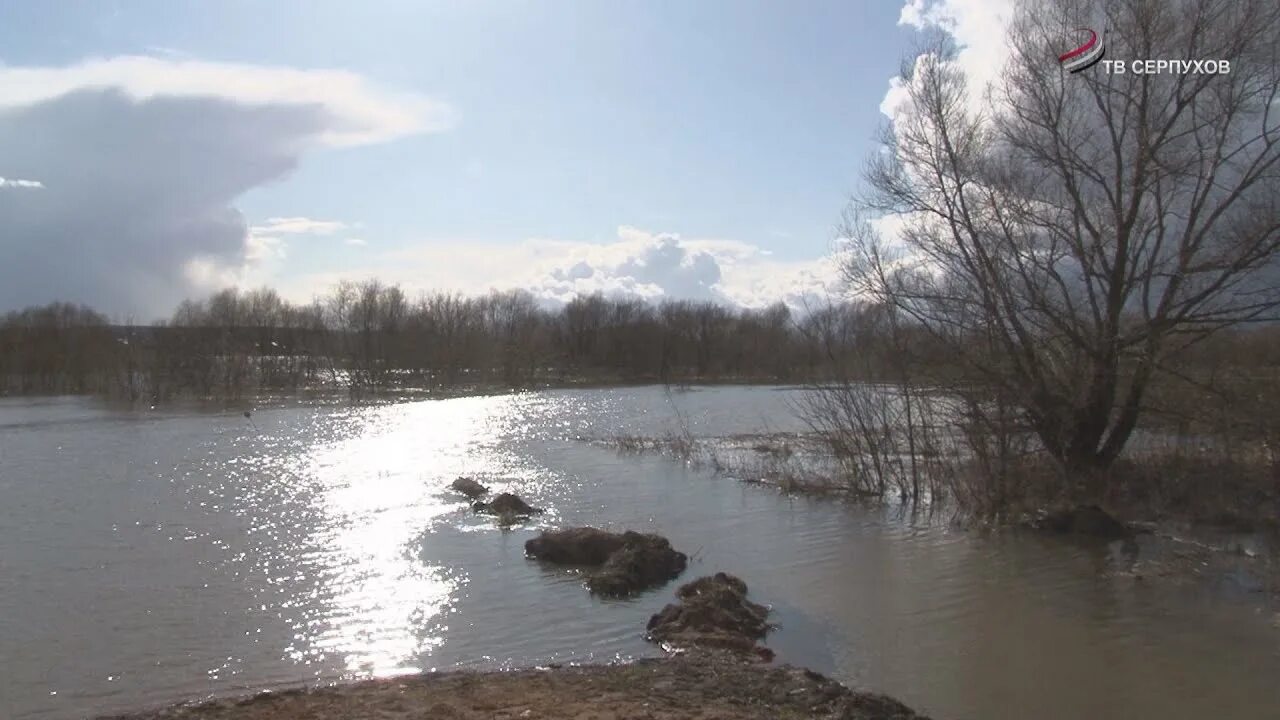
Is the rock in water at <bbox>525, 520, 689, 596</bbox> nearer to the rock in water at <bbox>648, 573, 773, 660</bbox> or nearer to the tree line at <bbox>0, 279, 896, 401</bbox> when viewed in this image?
the rock in water at <bbox>648, 573, 773, 660</bbox>

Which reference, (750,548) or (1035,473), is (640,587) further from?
(1035,473)

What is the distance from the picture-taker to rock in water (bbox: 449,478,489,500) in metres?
18.1

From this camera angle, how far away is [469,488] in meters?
18.5

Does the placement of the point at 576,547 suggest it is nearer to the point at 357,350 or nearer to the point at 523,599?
the point at 523,599

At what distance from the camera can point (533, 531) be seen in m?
14.5

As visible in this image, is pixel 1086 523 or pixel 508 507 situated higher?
pixel 1086 523

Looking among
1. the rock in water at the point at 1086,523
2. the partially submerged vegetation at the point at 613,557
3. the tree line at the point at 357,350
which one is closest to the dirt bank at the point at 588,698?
the partially submerged vegetation at the point at 613,557

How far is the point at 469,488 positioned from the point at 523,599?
8370 mm

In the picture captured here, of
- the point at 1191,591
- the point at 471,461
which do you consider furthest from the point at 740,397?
the point at 1191,591

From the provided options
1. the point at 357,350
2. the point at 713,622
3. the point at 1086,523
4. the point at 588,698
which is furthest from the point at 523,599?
the point at 357,350

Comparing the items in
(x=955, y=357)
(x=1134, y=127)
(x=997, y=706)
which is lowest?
(x=997, y=706)

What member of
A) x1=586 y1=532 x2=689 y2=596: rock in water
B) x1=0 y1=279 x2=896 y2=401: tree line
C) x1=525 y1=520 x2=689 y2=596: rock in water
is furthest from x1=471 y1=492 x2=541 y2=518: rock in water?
x1=0 y1=279 x2=896 y2=401: tree line

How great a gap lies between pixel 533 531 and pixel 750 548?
11.8 feet

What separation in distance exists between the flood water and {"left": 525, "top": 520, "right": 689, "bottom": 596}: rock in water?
0.92 ft
